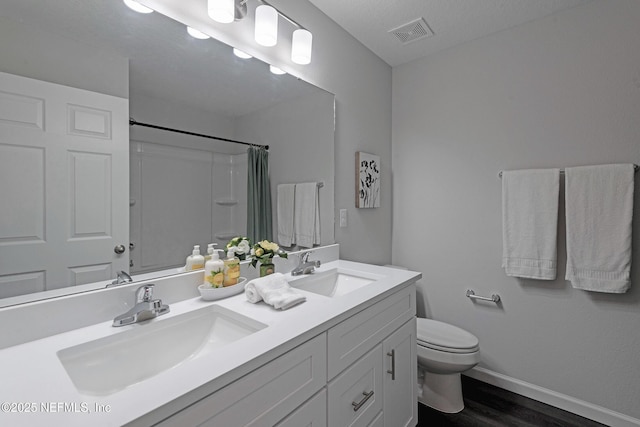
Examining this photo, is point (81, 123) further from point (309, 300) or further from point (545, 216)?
point (545, 216)

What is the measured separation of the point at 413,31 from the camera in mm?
1913

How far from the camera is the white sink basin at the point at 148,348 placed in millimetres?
741

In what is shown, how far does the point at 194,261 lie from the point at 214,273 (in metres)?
0.12

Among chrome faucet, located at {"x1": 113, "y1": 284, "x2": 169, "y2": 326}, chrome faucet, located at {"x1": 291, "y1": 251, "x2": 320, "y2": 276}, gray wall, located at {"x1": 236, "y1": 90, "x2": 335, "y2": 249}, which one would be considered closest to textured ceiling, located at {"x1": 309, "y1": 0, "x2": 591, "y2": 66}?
gray wall, located at {"x1": 236, "y1": 90, "x2": 335, "y2": 249}

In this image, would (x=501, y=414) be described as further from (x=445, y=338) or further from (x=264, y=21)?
(x=264, y=21)

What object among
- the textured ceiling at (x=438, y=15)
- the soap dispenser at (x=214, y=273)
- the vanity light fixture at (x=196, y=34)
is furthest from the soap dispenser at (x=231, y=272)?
the textured ceiling at (x=438, y=15)

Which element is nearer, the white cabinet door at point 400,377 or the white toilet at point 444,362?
the white cabinet door at point 400,377

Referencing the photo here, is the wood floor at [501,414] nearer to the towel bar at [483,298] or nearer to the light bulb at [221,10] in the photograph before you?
the towel bar at [483,298]

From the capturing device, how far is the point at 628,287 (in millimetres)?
1513

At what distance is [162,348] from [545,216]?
6.74ft

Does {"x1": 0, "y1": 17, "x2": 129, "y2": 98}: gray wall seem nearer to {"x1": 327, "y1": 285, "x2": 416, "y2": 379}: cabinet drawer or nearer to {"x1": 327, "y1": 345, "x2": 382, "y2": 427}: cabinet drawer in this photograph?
{"x1": 327, "y1": 285, "x2": 416, "y2": 379}: cabinet drawer

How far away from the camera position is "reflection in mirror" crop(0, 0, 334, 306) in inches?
31.3

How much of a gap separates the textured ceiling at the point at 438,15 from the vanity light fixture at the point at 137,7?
3.26ft

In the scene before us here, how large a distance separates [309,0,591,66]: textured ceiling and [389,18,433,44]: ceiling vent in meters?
0.03
